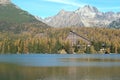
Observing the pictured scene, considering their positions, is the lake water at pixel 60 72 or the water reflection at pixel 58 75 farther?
the lake water at pixel 60 72

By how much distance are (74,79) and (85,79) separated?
2128 millimetres

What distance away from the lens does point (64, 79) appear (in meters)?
61.6

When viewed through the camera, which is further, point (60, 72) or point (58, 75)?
point (60, 72)

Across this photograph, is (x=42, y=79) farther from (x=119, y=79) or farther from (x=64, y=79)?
(x=119, y=79)

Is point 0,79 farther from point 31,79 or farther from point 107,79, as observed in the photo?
point 107,79

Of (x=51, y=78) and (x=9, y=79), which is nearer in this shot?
(x=9, y=79)

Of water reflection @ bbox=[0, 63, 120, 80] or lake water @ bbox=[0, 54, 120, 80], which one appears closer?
water reflection @ bbox=[0, 63, 120, 80]

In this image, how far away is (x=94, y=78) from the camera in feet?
210

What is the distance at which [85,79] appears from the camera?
61.7m

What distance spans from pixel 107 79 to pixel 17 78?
17290mm

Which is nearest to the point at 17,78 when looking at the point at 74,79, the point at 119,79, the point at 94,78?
the point at 74,79

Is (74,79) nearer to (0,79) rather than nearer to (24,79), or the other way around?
(24,79)

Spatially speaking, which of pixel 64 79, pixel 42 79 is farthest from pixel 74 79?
pixel 42 79

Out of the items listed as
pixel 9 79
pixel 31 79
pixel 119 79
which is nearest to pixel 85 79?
pixel 119 79
